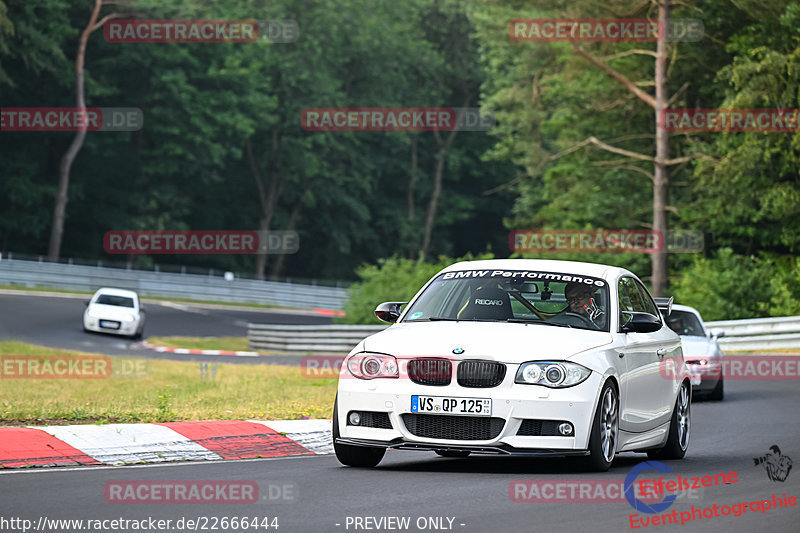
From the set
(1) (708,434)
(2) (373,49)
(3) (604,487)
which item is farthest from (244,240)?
(3) (604,487)

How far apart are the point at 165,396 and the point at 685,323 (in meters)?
9.93

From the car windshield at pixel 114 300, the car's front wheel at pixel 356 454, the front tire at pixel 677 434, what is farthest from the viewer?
the car windshield at pixel 114 300

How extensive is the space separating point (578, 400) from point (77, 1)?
202 feet

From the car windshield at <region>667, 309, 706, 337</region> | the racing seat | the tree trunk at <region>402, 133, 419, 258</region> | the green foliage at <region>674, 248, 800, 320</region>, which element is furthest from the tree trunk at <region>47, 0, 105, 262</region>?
the racing seat

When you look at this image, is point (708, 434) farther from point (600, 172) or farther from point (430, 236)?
point (430, 236)

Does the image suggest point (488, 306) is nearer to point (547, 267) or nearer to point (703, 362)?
point (547, 267)

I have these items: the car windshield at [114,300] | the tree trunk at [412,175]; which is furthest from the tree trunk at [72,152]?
the tree trunk at [412,175]

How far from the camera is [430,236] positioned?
94.5 m

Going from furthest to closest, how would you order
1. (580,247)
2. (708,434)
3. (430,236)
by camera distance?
(430,236), (580,247), (708,434)

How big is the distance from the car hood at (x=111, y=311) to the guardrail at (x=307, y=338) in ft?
13.4

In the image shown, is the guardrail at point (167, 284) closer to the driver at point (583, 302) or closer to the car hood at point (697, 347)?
the car hood at point (697, 347)

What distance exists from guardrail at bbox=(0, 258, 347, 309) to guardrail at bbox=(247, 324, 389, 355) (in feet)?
70.9

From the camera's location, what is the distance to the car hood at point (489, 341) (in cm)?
1017

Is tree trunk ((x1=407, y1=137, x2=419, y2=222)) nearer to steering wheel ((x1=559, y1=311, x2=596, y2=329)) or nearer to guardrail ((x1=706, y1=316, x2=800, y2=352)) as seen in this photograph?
guardrail ((x1=706, y1=316, x2=800, y2=352))
